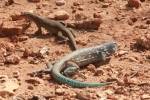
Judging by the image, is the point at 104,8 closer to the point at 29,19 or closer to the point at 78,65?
the point at 29,19

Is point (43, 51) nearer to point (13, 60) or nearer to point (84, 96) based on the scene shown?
point (13, 60)

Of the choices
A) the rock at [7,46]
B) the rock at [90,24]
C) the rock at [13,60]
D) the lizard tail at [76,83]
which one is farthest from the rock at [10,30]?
the lizard tail at [76,83]

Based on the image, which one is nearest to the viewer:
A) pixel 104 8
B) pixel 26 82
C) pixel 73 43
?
pixel 26 82

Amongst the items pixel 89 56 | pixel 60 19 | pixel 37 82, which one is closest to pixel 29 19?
pixel 60 19

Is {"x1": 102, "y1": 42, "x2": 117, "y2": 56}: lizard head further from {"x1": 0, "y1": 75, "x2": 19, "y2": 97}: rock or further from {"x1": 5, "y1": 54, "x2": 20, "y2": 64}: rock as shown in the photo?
{"x1": 0, "y1": 75, "x2": 19, "y2": 97}: rock

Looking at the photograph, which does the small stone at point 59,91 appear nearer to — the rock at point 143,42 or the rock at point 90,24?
the rock at point 143,42
